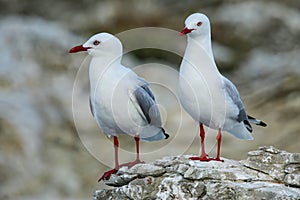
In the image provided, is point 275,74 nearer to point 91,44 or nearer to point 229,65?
point 229,65

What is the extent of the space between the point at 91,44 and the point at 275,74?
11.0 m

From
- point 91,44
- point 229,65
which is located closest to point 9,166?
point 229,65

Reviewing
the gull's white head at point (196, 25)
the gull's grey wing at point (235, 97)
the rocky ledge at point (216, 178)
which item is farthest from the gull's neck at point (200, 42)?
the rocky ledge at point (216, 178)

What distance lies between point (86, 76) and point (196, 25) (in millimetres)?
10698

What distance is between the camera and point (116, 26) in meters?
19.6

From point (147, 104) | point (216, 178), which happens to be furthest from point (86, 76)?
point (216, 178)

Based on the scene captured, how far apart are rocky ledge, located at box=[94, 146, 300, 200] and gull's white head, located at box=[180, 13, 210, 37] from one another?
123 centimetres

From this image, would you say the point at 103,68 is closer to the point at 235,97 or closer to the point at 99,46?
the point at 99,46

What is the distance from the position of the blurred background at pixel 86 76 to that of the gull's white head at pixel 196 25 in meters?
7.19

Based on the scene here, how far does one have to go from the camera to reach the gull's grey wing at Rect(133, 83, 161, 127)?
7.94 meters

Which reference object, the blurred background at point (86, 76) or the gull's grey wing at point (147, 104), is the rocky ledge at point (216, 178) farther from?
the blurred background at point (86, 76)

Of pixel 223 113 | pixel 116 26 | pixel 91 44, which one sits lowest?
pixel 223 113

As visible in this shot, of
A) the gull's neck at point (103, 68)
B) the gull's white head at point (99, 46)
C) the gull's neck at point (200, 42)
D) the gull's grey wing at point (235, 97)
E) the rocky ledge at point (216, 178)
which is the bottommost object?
the rocky ledge at point (216, 178)

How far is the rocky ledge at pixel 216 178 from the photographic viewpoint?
23.9 ft
